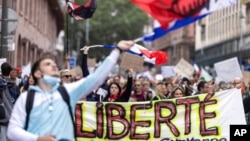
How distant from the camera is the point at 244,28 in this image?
60031 mm

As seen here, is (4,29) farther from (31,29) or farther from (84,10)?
(31,29)

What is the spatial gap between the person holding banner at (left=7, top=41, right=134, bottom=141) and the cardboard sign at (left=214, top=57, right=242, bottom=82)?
33.4 ft

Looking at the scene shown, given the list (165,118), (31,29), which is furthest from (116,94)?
(31,29)

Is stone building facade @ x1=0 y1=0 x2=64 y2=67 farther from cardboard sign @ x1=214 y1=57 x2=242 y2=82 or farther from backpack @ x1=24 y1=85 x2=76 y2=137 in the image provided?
backpack @ x1=24 y1=85 x2=76 y2=137

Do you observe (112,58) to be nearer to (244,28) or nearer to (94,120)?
(94,120)

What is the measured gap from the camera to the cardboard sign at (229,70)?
52.3ft

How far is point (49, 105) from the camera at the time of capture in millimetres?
5703

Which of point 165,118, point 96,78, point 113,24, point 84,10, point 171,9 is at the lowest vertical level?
point 165,118

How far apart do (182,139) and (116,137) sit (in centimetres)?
99

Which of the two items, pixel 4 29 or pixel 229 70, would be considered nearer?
pixel 229 70

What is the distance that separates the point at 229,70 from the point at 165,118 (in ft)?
19.4

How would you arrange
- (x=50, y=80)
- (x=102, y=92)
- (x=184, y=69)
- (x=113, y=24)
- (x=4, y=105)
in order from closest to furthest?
(x=50, y=80) → (x=4, y=105) → (x=102, y=92) → (x=184, y=69) → (x=113, y=24)

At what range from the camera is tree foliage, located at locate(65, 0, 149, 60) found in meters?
76.8

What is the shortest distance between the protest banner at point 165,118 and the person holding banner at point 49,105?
14.6 feet
